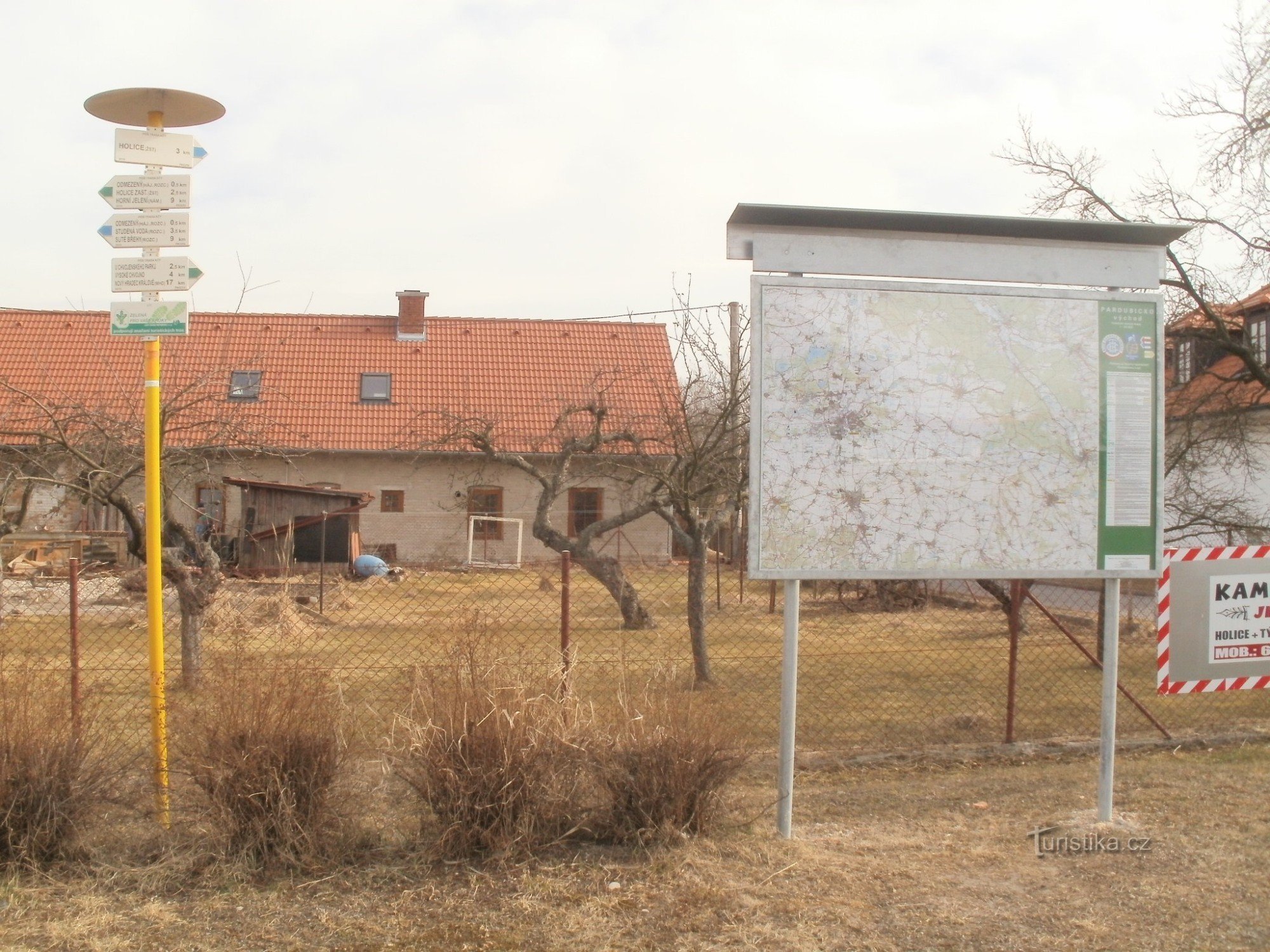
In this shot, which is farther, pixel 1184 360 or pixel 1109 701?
pixel 1184 360

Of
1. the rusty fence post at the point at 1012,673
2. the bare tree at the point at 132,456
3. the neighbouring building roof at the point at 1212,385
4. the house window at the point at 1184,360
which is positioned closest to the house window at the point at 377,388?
the house window at the point at 1184,360

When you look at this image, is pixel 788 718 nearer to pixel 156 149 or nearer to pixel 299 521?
pixel 156 149

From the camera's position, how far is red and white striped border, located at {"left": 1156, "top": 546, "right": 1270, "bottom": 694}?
6910 mm

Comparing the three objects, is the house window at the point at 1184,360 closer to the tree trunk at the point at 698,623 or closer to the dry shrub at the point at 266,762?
the tree trunk at the point at 698,623

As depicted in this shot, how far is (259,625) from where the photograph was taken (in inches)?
503

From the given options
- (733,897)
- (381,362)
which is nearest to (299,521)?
(381,362)

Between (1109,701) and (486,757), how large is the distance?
10.6 feet

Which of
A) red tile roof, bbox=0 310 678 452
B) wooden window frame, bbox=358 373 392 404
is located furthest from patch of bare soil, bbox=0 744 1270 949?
wooden window frame, bbox=358 373 392 404

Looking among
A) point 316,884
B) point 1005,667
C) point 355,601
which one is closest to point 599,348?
point 355,601

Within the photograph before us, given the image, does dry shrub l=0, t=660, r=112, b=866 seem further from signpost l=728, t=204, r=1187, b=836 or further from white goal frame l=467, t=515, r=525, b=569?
white goal frame l=467, t=515, r=525, b=569

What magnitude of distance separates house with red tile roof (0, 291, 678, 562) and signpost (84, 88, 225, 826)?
1936 centimetres

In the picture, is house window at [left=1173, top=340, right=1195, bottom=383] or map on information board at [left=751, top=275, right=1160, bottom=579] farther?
house window at [left=1173, top=340, right=1195, bottom=383]

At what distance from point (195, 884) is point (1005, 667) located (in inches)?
355

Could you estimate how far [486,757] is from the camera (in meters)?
4.79
